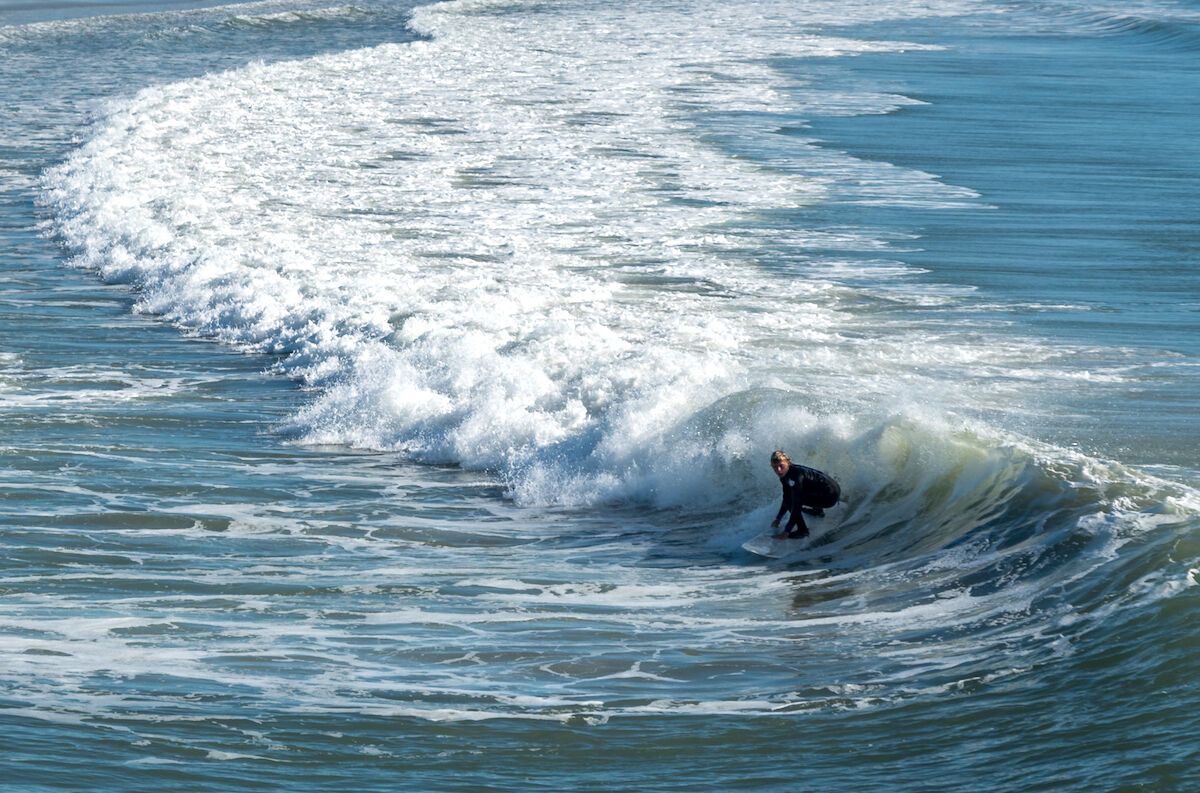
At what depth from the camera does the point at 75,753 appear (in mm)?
8859

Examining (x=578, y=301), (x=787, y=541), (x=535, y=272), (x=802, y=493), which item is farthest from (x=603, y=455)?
(x=535, y=272)

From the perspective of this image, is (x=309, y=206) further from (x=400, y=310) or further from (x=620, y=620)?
(x=620, y=620)

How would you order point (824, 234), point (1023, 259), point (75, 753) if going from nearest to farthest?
point (75, 753)
point (1023, 259)
point (824, 234)

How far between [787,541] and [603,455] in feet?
9.30

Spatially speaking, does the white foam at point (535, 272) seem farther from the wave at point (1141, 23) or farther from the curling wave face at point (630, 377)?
the wave at point (1141, 23)

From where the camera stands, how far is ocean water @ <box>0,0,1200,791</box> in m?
9.38

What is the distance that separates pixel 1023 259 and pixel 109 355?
11545 millimetres

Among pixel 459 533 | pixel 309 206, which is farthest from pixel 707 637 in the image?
pixel 309 206

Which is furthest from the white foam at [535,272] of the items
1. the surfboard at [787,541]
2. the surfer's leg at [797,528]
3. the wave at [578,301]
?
the surfer's leg at [797,528]

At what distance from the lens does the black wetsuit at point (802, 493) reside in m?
13.4

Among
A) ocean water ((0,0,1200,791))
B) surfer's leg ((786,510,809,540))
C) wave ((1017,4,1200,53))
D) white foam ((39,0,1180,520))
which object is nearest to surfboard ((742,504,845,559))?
surfer's leg ((786,510,809,540))

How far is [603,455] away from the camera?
Answer: 1587 centimetres

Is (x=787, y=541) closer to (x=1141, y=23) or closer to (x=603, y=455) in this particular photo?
(x=603, y=455)

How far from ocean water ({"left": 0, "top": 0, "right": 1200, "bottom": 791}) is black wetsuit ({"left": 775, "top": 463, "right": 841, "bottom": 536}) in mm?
304
